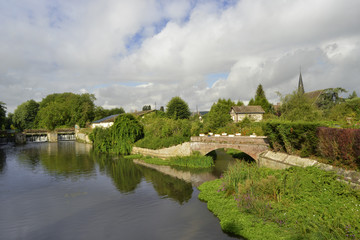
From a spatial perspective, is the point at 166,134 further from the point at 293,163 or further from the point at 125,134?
the point at 293,163

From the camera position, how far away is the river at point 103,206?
13352mm

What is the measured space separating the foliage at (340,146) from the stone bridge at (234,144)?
27.2 ft

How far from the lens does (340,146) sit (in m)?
13.4

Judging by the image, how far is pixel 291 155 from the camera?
18297 mm

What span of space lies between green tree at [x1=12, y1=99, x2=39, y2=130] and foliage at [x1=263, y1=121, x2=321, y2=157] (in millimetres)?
107377

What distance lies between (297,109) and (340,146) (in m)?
22.2

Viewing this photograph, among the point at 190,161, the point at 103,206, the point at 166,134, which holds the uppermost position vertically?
the point at 166,134

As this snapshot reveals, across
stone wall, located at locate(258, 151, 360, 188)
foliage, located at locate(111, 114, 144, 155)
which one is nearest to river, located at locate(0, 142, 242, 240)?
stone wall, located at locate(258, 151, 360, 188)

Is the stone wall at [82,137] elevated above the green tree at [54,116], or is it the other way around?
the green tree at [54,116]

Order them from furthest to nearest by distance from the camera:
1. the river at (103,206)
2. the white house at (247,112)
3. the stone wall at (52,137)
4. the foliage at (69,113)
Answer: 1. the foliage at (69,113)
2. the stone wall at (52,137)
3. the white house at (247,112)
4. the river at (103,206)

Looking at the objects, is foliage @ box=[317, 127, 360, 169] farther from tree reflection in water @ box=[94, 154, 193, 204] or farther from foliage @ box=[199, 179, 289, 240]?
tree reflection in water @ box=[94, 154, 193, 204]

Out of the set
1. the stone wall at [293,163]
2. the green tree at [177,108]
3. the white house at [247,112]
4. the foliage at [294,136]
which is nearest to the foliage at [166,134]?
the stone wall at [293,163]

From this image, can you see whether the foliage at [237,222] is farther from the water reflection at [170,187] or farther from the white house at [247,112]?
the white house at [247,112]

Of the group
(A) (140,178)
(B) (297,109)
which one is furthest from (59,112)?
(B) (297,109)
